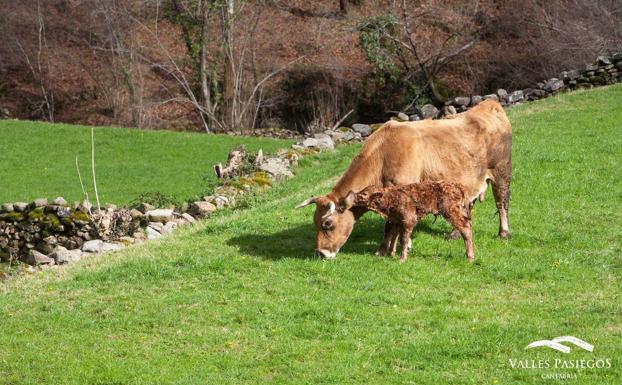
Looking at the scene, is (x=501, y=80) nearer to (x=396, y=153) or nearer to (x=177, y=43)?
(x=177, y=43)

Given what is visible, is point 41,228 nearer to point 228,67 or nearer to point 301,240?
point 301,240

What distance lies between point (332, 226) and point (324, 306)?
2.17 meters

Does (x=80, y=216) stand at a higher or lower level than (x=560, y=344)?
lower

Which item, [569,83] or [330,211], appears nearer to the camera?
[330,211]

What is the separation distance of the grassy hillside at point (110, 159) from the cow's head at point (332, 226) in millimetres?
12819

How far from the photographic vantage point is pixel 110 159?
1281 inches

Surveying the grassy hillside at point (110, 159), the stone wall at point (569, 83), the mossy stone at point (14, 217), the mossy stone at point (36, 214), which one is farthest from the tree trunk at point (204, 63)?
the mossy stone at point (36, 214)

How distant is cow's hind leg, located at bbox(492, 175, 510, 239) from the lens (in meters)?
16.4

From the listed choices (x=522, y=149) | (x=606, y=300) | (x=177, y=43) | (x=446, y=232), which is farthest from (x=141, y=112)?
(x=606, y=300)

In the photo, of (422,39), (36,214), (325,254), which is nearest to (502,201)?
(325,254)

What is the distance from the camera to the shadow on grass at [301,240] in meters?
15.7

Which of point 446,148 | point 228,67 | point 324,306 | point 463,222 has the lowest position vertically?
point 324,306

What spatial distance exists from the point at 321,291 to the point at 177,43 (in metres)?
42.5

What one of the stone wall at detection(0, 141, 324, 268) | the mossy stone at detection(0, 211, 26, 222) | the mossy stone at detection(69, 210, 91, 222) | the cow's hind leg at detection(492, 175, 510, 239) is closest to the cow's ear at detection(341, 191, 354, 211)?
the cow's hind leg at detection(492, 175, 510, 239)
